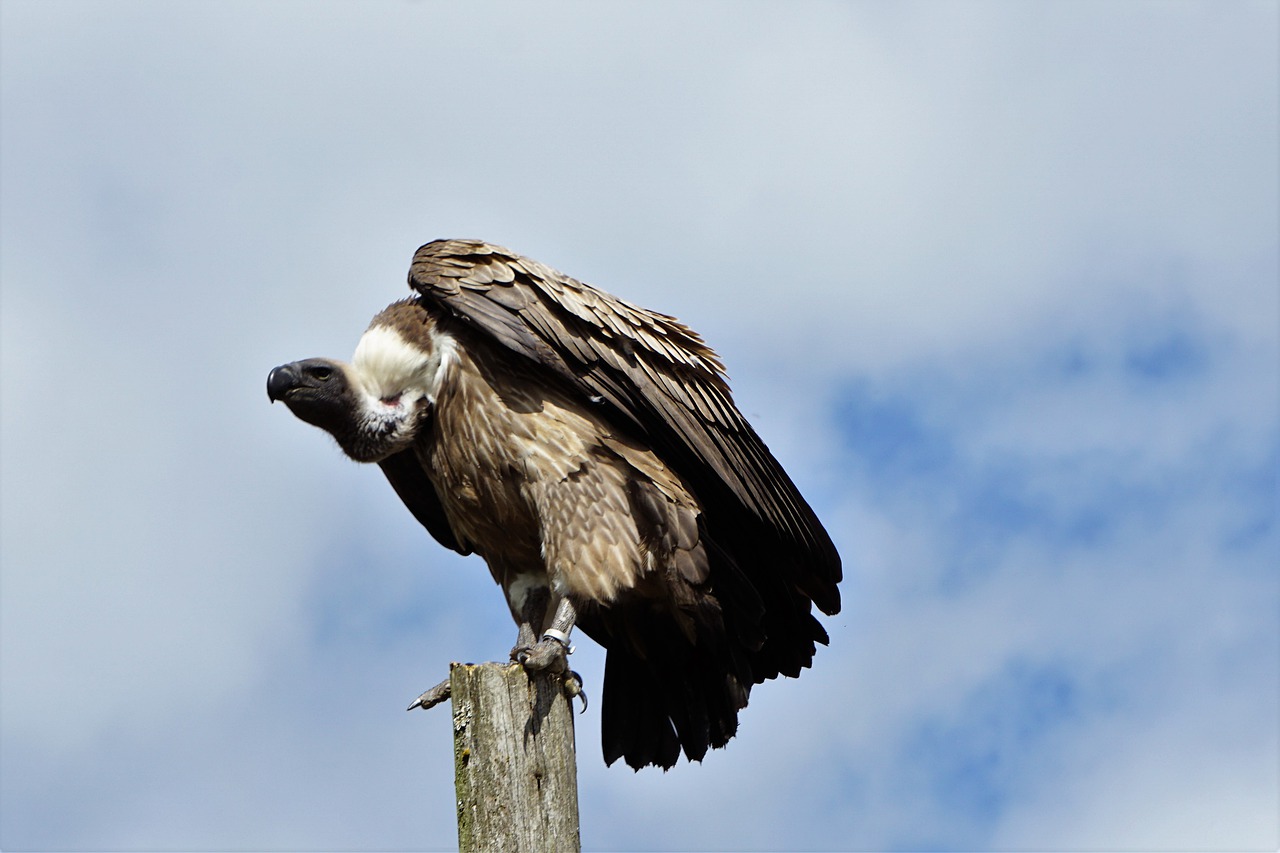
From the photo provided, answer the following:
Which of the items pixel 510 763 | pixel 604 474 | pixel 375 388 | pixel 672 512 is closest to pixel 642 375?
pixel 604 474

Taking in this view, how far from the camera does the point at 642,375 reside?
5.67 metres

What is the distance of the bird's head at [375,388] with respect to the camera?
5750 mm

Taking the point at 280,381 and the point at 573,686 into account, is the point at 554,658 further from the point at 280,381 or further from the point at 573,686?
the point at 280,381

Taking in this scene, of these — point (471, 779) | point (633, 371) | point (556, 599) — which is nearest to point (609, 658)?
point (556, 599)

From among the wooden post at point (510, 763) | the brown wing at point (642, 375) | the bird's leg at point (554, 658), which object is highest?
the brown wing at point (642, 375)

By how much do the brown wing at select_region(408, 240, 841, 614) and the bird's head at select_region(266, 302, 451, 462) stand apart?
0.23m

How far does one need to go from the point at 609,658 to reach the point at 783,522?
1.01m

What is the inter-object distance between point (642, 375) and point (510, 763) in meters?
1.85

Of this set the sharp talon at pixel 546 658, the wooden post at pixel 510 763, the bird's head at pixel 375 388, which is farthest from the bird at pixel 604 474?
the wooden post at pixel 510 763

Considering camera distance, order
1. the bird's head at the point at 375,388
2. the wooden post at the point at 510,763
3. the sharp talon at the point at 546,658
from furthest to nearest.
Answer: the bird's head at the point at 375,388, the sharp talon at the point at 546,658, the wooden post at the point at 510,763

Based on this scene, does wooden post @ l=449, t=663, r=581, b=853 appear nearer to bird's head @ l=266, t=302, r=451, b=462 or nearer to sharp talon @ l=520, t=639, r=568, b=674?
sharp talon @ l=520, t=639, r=568, b=674

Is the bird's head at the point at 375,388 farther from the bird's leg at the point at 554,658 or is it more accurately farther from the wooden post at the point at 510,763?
the wooden post at the point at 510,763

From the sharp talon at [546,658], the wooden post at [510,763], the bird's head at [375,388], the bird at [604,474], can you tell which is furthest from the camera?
the bird's head at [375,388]

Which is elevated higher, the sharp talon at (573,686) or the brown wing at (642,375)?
the brown wing at (642,375)
